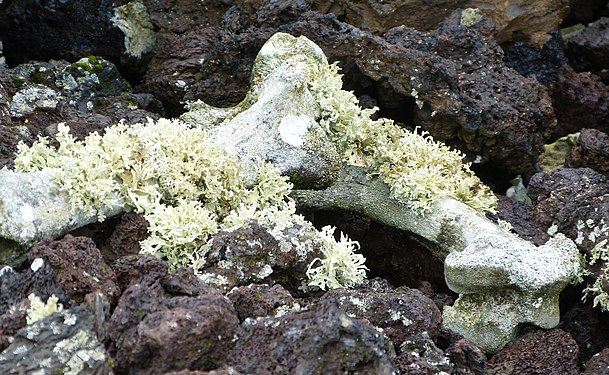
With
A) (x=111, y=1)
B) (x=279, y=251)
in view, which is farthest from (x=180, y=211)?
(x=111, y=1)

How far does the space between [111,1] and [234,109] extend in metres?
1.88

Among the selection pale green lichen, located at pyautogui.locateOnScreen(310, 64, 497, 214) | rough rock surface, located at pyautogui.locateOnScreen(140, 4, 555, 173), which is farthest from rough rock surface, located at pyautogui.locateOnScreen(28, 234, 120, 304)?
rough rock surface, located at pyautogui.locateOnScreen(140, 4, 555, 173)

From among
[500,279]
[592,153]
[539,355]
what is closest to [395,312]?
[500,279]

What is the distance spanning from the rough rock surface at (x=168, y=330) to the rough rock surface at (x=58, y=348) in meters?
0.08

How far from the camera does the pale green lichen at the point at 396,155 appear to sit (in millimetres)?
4902

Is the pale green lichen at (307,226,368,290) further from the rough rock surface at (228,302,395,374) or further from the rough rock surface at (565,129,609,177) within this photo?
the rough rock surface at (565,129,609,177)

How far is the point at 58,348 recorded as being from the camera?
2.93 meters

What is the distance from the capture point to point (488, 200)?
16.5ft

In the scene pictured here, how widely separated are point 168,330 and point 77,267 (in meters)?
0.66

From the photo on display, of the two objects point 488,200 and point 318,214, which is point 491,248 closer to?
point 488,200

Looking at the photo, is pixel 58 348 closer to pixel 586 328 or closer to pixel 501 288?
pixel 501 288

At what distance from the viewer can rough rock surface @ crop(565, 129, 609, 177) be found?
5.91 m

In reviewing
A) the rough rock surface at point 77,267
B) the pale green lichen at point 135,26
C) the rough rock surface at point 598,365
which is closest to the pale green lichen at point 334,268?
the rough rock surface at point 77,267

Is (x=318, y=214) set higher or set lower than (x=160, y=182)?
lower
